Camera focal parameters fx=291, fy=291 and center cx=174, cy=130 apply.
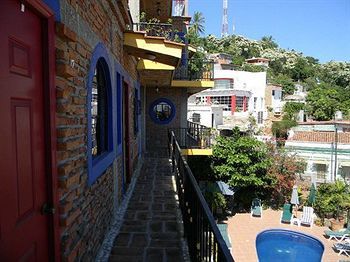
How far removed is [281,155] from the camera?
19062mm

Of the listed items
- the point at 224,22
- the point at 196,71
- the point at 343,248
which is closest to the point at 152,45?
the point at 196,71

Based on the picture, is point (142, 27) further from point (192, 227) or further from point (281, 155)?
point (281, 155)

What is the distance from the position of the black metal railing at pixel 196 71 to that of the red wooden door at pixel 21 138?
11438 millimetres

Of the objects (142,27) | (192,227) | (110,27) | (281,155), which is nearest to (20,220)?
(192,227)

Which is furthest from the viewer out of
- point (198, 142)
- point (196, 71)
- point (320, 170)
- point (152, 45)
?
point (320, 170)

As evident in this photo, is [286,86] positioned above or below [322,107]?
above

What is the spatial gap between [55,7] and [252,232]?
14.2 meters

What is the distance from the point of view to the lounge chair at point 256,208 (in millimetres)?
16453

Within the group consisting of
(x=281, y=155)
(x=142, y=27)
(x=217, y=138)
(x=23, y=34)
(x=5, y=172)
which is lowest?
(x=281, y=155)

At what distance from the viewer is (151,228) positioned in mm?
4691

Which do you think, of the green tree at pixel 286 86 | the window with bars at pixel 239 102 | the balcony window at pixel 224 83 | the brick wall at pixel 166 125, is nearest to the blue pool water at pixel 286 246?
the brick wall at pixel 166 125

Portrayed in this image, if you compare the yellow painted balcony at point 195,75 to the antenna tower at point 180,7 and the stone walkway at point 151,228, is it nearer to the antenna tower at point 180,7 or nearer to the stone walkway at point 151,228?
the antenna tower at point 180,7

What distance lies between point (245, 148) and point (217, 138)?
1.87m

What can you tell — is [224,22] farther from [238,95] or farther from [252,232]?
[252,232]
